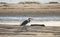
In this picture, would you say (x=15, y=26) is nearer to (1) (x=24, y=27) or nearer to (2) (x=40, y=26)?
(1) (x=24, y=27)

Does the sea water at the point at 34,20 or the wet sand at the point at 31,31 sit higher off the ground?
the sea water at the point at 34,20

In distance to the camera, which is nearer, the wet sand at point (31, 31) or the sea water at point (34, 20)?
the wet sand at point (31, 31)

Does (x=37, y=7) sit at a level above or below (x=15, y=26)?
above

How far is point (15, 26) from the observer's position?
2016 mm

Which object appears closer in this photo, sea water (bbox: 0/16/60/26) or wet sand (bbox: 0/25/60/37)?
wet sand (bbox: 0/25/60/37)

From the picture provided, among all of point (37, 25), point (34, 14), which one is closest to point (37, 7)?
point (34, 14)

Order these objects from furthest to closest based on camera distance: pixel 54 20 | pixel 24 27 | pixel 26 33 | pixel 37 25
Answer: pixel 54 20 → pixel 37 25 → pixel 24 27 → pixel 26 33

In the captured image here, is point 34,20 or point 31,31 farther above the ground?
A: point 34,20

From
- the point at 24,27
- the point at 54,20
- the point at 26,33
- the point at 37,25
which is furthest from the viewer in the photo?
the point at 54,20

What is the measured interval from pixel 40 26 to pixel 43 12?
29 centimetres

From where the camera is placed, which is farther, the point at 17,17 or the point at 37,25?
the point at 17,17

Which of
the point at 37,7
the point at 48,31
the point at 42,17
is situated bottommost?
the point at 48,31

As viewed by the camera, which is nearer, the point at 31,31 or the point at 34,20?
the point at 31,31

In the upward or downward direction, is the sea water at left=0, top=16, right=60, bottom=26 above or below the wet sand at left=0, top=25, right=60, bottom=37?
above
